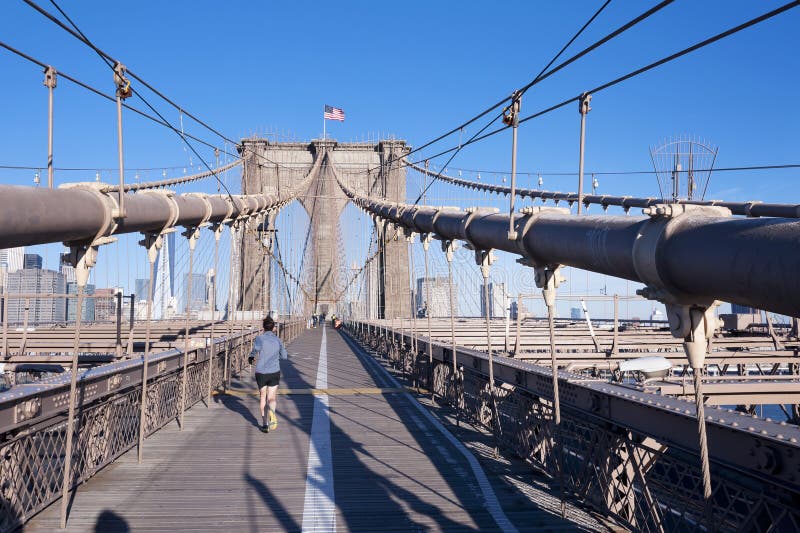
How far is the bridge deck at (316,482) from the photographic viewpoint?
5.30m

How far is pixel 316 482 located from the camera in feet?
21.2

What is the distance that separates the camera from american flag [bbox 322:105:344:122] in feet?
172

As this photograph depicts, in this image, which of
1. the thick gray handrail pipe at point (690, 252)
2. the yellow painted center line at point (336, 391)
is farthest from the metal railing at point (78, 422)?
the thick gray handrail pipe at point (690, 252)

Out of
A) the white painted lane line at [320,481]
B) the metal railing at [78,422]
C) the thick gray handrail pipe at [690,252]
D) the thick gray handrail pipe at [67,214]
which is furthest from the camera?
the white painted lane line at [320,481]

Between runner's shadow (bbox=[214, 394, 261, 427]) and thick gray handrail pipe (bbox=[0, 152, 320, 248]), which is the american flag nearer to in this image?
runner's shadow (bbox=[214, 394, 261, 427])

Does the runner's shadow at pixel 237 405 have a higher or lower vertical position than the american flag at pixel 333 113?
lower

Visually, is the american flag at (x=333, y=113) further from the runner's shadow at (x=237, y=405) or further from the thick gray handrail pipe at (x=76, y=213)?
the thick gray handrail pipe at (x=76, y=213)

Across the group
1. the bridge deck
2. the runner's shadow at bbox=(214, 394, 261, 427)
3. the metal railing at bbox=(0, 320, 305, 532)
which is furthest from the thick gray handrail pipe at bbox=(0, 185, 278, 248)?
the runner's shadow at bbox=(214, 394, 261, 427)

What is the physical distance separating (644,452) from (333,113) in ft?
165

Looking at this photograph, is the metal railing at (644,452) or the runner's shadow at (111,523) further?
the runner's shadow at (111,523)

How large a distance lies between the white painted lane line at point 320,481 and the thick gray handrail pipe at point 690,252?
2.71 m

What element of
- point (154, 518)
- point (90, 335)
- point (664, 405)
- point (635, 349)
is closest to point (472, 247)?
point (664, 405)

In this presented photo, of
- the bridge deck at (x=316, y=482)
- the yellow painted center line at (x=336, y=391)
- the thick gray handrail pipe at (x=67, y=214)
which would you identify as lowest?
the yellow painted center line at (x=336, y=391)

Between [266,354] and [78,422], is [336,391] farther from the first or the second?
[78,422]
